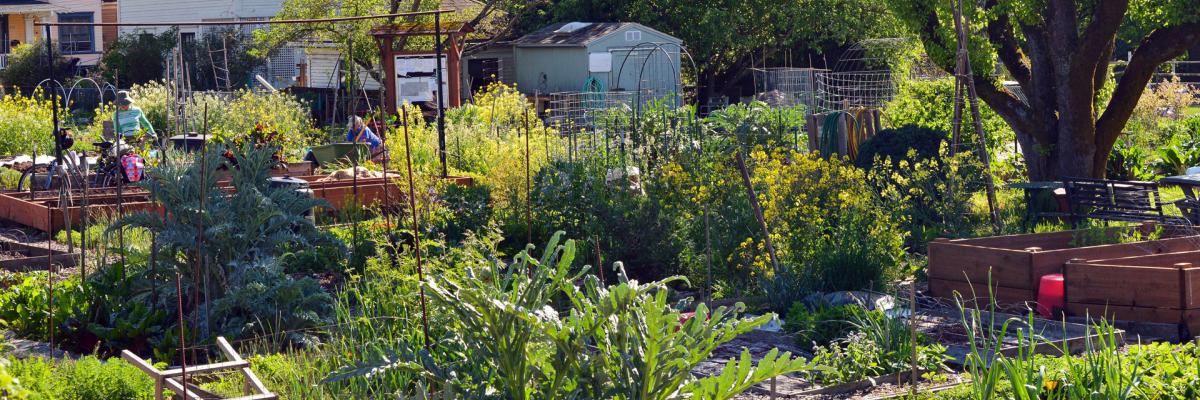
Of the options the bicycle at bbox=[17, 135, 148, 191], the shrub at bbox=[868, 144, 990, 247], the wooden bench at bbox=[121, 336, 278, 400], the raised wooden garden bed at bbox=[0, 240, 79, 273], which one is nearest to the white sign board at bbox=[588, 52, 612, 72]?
the bicycle at bbox=[17, 135, 148, 191]

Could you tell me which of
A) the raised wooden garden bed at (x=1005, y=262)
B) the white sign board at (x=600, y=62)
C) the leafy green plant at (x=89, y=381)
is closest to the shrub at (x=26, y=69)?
the white sign board at (x=600, y=62)

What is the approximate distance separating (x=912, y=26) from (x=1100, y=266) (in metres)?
5.94

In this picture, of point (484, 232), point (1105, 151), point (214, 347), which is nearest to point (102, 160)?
point (484, 232)

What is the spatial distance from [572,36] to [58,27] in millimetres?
20333

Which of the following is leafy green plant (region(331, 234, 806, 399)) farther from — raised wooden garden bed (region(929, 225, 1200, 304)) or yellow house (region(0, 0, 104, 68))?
yellow house (region(0, 0, 104, 68))

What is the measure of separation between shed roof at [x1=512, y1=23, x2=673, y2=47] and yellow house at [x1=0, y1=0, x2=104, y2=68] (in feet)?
54.0

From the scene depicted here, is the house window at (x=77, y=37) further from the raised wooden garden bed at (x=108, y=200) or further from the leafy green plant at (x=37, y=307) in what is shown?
the leafy green plant at (x=37, y=307)

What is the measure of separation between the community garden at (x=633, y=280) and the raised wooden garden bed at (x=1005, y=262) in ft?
0.06

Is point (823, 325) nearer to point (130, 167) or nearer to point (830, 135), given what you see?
point (830, 135)

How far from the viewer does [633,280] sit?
12.4ft

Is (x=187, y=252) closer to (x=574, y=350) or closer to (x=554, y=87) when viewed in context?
A: (x=574, y=350)

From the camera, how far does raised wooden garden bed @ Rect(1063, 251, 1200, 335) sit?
656 centimetres

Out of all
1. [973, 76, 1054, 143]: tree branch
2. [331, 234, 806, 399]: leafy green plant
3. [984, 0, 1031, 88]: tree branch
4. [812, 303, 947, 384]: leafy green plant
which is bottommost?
[812, 303, 947, 384]: leafy green plant

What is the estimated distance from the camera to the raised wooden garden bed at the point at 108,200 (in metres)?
11.0
